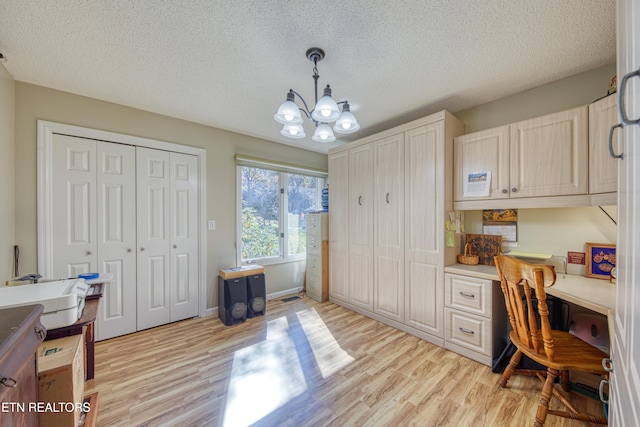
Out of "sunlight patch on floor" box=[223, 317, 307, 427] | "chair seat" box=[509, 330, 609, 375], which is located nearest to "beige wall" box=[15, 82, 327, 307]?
"sunlight patch on floor" box=[223, 317, 307, 427]

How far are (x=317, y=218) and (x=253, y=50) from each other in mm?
2363

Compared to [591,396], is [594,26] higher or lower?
higher

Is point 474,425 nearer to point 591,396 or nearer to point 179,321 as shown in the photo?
point 591,396

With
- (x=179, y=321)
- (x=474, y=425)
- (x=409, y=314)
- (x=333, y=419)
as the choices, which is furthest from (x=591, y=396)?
(x=179, y=321)

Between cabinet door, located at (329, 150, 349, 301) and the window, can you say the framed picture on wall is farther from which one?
the window

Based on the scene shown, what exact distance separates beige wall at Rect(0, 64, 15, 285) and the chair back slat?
12.2 ft

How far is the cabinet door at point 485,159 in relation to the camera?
2.21m

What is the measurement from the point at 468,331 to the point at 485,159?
1.59m

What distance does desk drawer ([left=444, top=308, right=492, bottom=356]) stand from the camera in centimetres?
212

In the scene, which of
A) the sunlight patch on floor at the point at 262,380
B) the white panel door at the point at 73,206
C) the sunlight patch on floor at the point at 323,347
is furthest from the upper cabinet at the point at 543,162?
the white panel door at the point at 73,206

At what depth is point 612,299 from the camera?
1.50m

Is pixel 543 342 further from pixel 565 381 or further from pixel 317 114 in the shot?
pixel 317 114

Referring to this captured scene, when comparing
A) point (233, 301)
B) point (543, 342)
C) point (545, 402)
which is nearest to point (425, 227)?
point (543, 342)

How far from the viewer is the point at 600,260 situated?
192 centimetres
